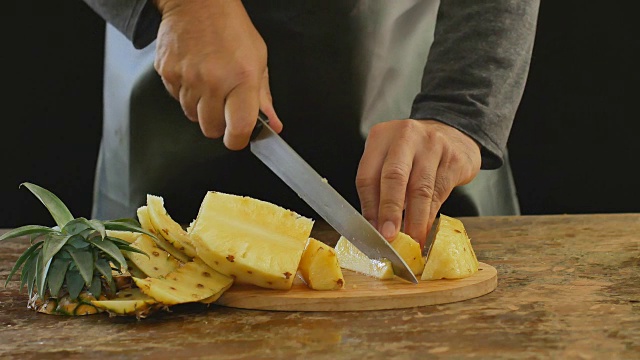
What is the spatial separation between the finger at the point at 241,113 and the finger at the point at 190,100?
0.08 metres

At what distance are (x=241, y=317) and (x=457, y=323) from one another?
0.33m

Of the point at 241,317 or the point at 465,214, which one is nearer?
the point at 241,317

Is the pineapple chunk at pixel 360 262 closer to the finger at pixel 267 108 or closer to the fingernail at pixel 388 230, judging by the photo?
the fingernail at pixel 388 230

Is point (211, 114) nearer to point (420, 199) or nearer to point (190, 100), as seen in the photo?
point (190, 100)

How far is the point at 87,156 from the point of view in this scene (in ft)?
10.6

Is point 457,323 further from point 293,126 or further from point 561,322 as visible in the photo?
point 293,126

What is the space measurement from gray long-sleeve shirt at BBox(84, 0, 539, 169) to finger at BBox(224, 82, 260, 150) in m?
0.33

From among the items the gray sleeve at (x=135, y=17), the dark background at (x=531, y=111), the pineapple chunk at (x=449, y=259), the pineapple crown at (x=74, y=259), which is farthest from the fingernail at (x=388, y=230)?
the dark background at (x=531, y=111)

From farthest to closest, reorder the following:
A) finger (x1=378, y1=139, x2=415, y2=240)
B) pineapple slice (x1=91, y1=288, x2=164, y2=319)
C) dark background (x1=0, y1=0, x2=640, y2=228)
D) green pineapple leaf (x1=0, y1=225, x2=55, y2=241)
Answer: dark background (x1=0, y1=0, x2=640, y2=228) → finger (x1=378, y1=139, x2=415, y2=240) → green pineapple leaf (x1=0, y1=225, x2=55, y2=241) → pineapple slice (x1=91, y1=288, x2=164, y2=319)

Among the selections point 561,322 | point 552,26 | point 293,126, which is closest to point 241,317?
point 561,322

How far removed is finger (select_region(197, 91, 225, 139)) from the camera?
1.76 m

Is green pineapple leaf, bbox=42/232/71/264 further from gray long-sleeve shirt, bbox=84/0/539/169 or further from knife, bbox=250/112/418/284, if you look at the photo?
gray long-sleeve shirt, bbox=84/0/539/169

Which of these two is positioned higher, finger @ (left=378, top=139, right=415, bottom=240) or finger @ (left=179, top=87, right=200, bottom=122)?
finger @ (left=179, top=87, right=200, bottom=122)

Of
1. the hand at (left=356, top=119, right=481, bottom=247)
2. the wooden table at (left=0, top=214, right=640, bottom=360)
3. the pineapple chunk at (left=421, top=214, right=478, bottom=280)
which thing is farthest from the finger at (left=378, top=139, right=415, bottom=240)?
the wooden table at (left=0, top=214, right=640, bottom=360)
